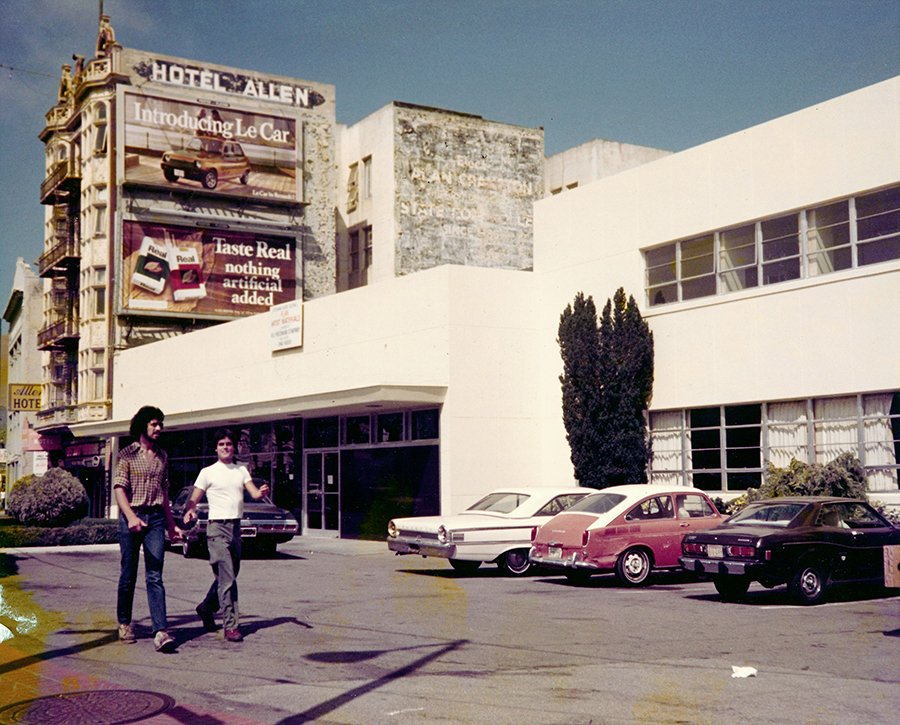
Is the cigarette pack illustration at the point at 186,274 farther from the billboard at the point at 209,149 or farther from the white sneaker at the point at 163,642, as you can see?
the white sneaker at the point at 163,642

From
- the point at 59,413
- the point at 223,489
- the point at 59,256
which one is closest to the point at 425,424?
the point at 223,489

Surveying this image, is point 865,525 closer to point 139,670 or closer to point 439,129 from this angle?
point 139,670

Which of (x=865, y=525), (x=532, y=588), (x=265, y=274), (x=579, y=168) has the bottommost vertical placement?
(x=532, y=588)

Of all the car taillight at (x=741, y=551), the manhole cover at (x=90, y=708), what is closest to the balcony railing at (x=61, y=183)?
the car taillight at (x=741, y=551)

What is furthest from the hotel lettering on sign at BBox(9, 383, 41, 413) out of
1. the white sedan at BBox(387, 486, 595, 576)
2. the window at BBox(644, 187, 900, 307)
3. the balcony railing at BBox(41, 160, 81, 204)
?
the white sedan at BBox(387, 486, 595, 576)

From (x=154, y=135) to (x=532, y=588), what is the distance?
3288 centimetres

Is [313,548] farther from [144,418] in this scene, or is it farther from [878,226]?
[144,418]

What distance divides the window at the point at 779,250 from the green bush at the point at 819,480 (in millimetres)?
3720

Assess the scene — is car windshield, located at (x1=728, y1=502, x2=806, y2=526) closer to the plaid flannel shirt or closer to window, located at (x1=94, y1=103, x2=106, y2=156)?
the plaid flannel shirt

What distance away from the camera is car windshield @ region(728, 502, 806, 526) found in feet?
46.9

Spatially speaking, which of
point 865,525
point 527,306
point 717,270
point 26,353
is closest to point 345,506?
point 527,306

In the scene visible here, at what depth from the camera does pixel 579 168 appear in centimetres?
4591

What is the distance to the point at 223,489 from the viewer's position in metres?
10.5

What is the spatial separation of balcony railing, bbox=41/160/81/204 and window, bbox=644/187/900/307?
108ft
